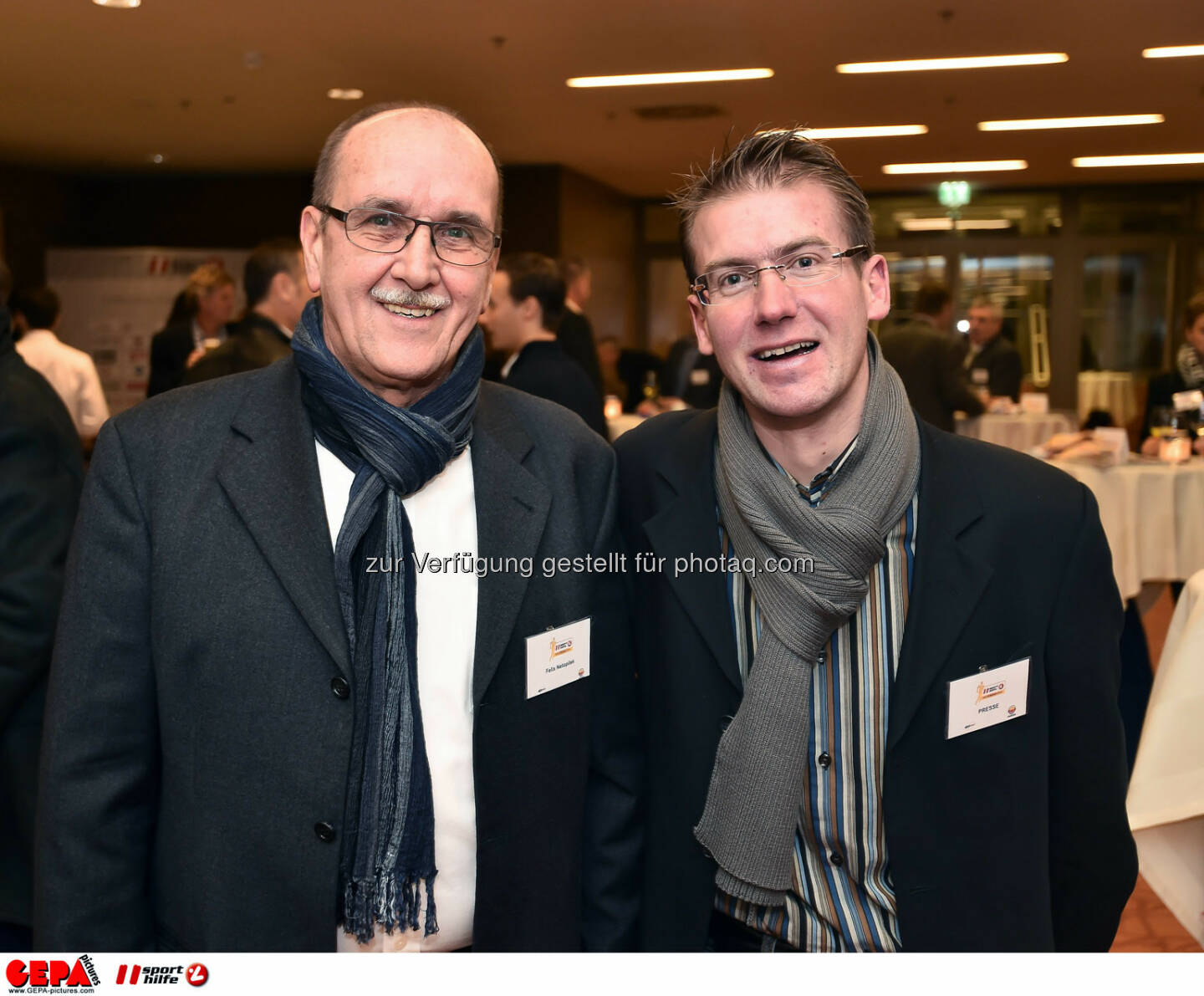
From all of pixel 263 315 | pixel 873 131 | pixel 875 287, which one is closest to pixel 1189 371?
pixel 873 131

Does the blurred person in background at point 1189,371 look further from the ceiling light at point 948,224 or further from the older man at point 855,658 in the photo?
the ceiling light at point 948,224

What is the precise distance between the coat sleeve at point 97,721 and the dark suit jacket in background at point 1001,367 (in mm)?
7705

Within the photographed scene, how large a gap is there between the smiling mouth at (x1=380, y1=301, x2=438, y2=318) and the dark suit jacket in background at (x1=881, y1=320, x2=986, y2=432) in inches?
197

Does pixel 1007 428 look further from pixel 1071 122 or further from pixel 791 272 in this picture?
pixel 791 272

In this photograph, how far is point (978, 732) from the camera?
1.42 meters

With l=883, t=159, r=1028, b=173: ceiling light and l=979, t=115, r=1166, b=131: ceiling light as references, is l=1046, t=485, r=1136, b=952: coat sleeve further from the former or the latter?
l=883, t=159, r=1028, b=173: ceiling light

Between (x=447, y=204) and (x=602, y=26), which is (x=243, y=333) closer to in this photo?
(x=447, y=204)

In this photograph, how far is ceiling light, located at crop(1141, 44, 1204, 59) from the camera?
6.67 metres

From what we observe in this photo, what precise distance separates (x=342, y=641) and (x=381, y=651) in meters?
0.06

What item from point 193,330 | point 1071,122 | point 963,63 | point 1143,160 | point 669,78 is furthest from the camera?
point 1143,160

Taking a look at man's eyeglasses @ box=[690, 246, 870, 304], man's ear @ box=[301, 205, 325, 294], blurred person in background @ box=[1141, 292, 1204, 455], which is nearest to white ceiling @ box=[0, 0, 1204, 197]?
blurred person in background @ box=[1141, 292, 1204, 455]

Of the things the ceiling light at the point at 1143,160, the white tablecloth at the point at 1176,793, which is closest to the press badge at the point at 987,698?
the white tablecloth at the point at 1176,793

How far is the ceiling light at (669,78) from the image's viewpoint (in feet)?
23.6
